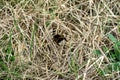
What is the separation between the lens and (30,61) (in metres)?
1.81

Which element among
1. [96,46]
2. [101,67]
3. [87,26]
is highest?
[87,26]

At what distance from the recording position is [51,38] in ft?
6.34

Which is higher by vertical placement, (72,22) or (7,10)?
(7,10)

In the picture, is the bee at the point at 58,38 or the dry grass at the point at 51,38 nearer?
the dry grass at the point at 51,38

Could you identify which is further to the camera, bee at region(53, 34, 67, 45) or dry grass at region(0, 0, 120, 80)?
bee at region(53, 34, 67, 45)

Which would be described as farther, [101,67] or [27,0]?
[27,0]

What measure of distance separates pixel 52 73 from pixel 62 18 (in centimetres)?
42

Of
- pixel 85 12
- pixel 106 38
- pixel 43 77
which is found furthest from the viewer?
pixel 85 12

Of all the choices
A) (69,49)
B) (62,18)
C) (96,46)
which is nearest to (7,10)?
(62,18)

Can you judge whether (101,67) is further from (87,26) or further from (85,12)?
(85,12)

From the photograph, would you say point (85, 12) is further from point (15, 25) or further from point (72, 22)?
point (15, 25)

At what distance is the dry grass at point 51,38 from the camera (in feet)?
5.85

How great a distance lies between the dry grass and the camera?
5.85 feet

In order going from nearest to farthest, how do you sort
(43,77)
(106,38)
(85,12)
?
(43,77) < (106,38) < (85,12)
